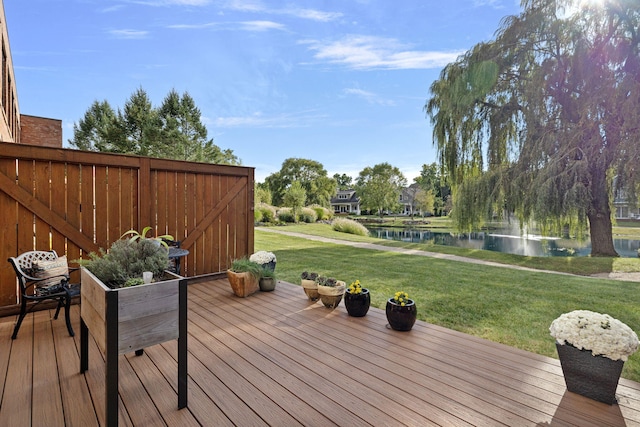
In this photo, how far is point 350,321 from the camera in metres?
3.07

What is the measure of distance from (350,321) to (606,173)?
8904mm

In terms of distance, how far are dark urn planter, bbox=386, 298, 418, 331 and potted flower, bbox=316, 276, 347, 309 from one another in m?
0.72

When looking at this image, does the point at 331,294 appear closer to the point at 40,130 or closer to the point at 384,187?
the point at 40,130

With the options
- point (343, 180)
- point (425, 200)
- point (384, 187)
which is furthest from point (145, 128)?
point (343, 180)

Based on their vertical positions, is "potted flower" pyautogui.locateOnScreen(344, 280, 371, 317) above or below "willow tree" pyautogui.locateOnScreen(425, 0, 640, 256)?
below

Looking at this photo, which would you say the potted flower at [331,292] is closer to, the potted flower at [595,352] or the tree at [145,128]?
the potted flower at [595,352]

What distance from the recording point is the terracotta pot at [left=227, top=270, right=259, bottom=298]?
380cm

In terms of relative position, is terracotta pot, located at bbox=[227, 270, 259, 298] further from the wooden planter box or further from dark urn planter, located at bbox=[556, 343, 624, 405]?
dark urn planter, located at bbox=[556, 343, 624, 405]

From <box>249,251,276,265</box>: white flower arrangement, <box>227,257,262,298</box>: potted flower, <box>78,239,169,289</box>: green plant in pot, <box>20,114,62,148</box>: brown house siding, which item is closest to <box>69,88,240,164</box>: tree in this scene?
<box>20,114,62,148</box>: brown house siding

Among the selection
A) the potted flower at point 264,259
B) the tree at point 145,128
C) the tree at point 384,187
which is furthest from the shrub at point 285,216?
the potted flower at point 264,259

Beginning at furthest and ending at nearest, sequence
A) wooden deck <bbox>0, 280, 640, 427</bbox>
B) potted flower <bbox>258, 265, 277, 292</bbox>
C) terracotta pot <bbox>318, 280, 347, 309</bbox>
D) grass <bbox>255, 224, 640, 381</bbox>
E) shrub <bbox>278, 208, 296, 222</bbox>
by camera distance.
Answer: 1. shrub <bbox>278, 208, 296, 222</bbox>
2. potted flower <bbox>258, 265, 277, 292</bbox>
3. terracotta pot <bbox>318, 280, 347, 309</bbox>
4. grass <bbox>255, 224, 640, 381</bbox>
5. wooden deck <bbox>0, 280, 640, 427</bbox>

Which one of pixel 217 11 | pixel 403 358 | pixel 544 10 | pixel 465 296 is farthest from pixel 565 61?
pixel 403 358

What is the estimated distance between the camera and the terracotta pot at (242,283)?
3799mm

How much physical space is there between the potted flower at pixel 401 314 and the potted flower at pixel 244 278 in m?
1.88
